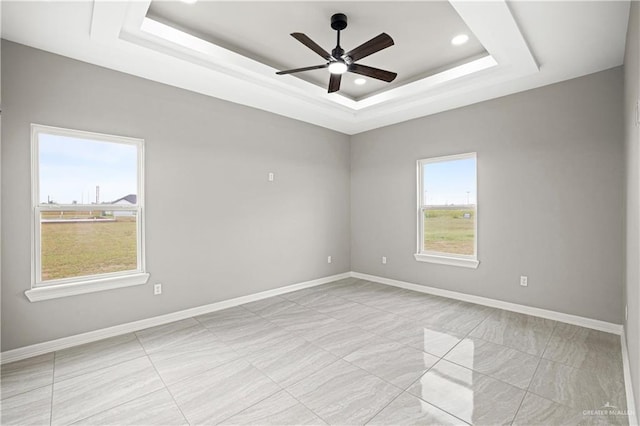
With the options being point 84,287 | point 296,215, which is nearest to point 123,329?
point 84,287

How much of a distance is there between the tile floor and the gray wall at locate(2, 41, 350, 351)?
16.3 inches

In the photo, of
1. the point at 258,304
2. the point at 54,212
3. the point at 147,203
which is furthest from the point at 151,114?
the point at 258,304

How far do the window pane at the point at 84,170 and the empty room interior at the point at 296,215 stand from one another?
0.07 ft

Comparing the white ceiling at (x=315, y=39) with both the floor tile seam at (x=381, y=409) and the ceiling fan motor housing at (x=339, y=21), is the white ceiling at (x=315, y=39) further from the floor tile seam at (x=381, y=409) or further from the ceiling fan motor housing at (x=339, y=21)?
the floor tile seam at (x=381, y=409)

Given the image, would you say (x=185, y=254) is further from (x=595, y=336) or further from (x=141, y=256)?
(x=595, y=336)

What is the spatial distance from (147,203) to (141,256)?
60 cm

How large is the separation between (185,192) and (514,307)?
4.35 metres

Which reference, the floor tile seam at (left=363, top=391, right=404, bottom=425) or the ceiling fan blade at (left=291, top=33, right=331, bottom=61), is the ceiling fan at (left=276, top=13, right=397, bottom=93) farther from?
the floor tile seam at (left=363, top=391, right=404, bottom=425)

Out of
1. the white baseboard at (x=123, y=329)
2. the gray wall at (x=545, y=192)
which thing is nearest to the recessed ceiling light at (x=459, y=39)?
the gray wall at (x=545, y=192)

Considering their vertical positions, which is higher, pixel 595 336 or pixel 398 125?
pixel 398 125

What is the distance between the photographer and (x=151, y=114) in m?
3.43

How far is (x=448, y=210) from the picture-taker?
4.58m

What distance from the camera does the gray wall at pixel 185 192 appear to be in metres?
2.69

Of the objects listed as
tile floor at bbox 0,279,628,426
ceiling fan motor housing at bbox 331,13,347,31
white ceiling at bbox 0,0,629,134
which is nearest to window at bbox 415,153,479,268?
white ceiling at bbox 0,0,629,134
